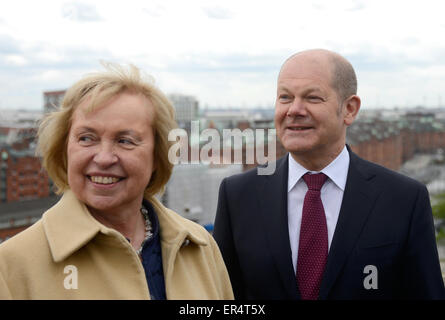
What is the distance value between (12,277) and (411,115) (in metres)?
94.8

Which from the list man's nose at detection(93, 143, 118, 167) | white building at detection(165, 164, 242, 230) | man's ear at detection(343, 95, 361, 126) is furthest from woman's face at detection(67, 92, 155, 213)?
white building at detection(165, 164, 242, 230)

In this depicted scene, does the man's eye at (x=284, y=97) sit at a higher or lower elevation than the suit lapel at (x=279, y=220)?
higher

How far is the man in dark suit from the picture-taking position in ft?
7.12

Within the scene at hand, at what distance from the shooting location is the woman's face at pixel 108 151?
1.75 m

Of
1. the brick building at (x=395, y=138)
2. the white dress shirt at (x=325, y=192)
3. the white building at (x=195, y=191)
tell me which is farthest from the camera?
the brick building at (x=395, y=138)

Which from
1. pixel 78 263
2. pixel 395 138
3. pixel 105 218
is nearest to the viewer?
pixel 78 263

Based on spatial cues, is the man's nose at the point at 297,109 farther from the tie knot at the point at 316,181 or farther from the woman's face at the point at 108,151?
the woman's face at the point at 108,151

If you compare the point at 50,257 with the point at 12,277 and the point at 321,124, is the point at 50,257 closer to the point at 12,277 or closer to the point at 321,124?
the point at 12,277

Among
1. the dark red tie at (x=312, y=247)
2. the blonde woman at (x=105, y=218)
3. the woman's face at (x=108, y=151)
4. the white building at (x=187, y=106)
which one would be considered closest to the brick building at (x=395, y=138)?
the white building at (x=187, y=106)

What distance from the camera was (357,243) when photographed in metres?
2.19

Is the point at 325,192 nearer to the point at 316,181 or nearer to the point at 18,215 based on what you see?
the point at 316,181

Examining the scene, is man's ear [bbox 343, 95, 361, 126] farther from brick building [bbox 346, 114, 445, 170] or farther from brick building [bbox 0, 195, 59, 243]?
brick building [bbox 346, 114, 445, 170]

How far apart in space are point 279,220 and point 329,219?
0.21m

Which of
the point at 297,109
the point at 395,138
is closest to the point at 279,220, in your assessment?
the point at 297,109
